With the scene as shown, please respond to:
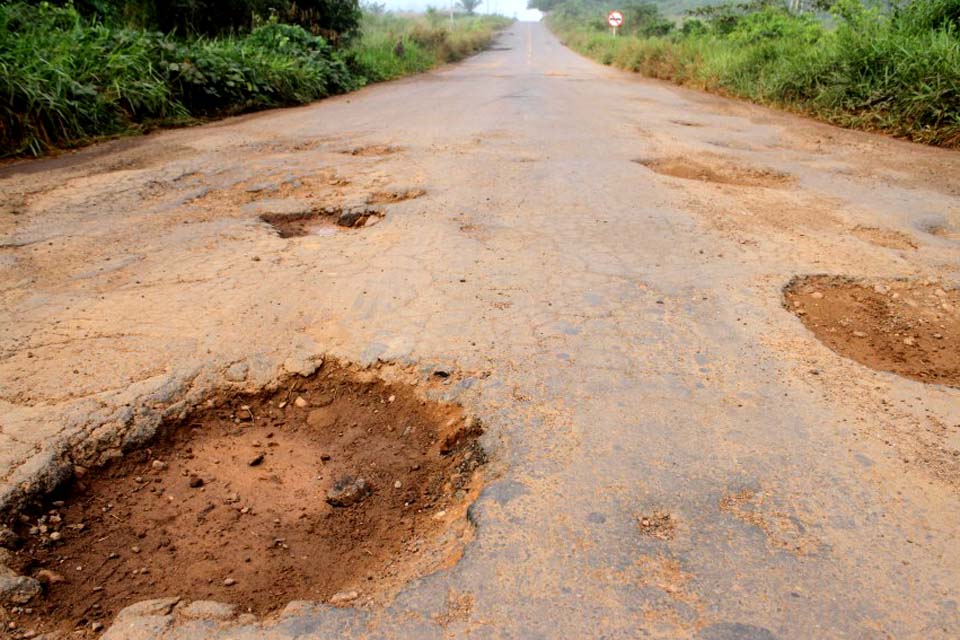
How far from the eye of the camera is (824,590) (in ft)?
5.48

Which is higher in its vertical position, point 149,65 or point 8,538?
point 149,65

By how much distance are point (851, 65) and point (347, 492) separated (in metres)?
9.72

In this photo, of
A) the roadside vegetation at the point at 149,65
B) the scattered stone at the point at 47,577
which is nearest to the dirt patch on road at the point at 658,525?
the scattered stone at the point at 47,577

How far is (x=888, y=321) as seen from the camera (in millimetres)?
3115

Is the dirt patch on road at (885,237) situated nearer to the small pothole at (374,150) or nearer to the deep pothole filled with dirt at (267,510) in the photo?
the deep pothole filled with dirt at (267,510)

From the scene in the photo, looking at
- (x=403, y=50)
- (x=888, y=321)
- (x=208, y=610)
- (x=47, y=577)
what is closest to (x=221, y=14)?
(x=403, y=50)

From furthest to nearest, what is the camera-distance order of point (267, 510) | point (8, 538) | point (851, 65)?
1. point (851, 65)
2. point (267, 510)
3. point (8, 538)

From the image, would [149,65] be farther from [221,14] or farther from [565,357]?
[565,357]

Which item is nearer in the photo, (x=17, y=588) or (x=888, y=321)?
(x=17, y=588)

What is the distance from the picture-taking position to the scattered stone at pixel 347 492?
2055 millimetres

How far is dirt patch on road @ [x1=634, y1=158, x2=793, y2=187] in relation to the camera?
5590 mm

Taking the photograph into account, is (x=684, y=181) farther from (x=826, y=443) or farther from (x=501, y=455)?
(x=501, y=455)

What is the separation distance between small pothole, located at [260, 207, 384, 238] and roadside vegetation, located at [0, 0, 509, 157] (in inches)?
140

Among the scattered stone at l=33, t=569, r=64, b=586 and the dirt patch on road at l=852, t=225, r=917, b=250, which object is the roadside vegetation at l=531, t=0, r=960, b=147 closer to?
the dirt patch on road at l=852, t=225, r=917, b=250
